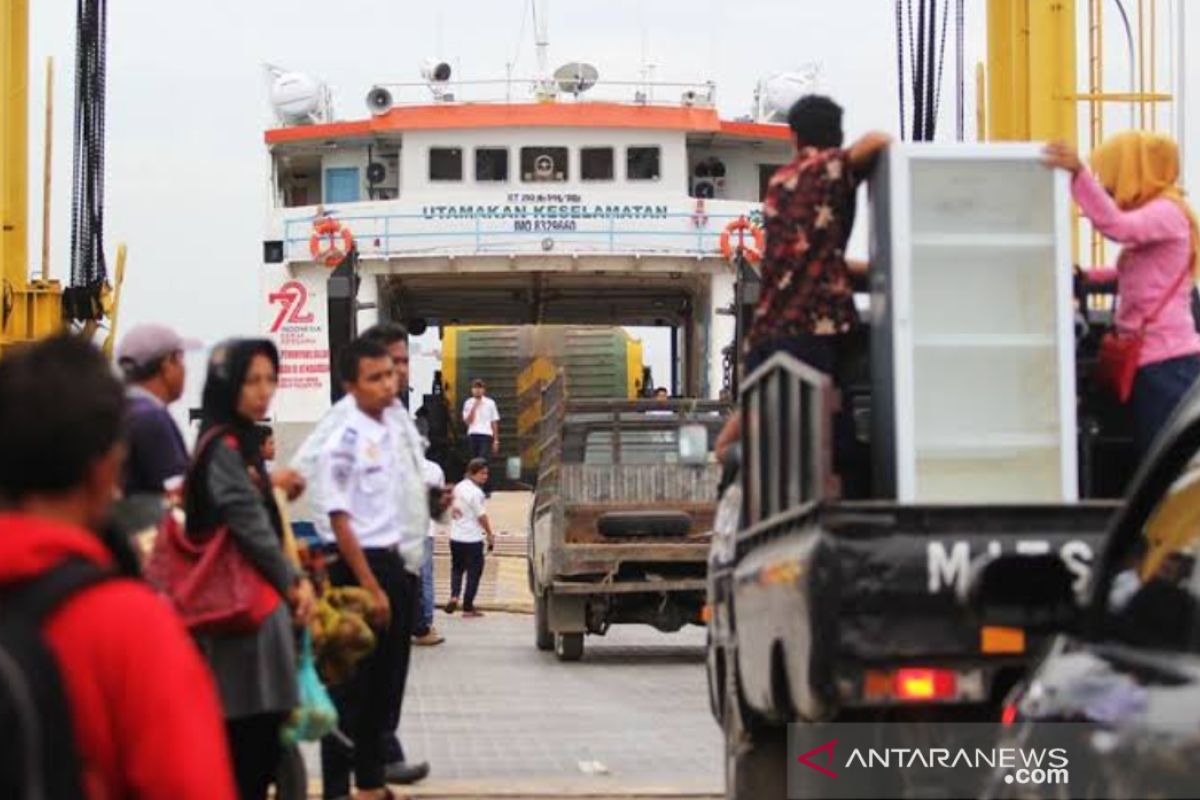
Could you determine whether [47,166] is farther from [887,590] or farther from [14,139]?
[887,590]

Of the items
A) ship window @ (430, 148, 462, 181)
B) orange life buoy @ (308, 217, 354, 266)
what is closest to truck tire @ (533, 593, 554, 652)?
orange life buoy @ (308, 217, 354, 266)

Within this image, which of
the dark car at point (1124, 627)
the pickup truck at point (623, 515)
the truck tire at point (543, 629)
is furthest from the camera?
the truck tire at point (543, 629)

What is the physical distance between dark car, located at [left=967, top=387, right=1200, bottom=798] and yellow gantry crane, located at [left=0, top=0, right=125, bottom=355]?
15.9 meters

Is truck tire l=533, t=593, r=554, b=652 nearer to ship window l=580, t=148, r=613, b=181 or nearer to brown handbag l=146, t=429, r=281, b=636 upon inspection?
brown handbag l=146, t=429, r=281, b=636

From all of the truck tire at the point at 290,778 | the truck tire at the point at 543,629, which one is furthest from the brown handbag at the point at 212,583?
the truck tire at the point at 543,629

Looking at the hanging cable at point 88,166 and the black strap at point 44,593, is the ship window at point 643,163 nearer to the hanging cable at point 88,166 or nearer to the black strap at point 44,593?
the hanging cable at point 88,166

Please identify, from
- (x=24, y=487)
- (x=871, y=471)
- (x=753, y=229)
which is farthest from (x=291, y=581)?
(x=753, y=229)

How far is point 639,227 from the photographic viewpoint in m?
37.0

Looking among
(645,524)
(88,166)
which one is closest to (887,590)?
(645,524)

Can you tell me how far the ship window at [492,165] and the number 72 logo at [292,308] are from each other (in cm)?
337

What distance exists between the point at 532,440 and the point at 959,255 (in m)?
32.8

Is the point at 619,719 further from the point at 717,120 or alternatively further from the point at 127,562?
the point at 717,120

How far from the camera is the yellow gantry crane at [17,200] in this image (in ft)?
64.8

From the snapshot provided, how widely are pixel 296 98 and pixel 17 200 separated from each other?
18661 mm
